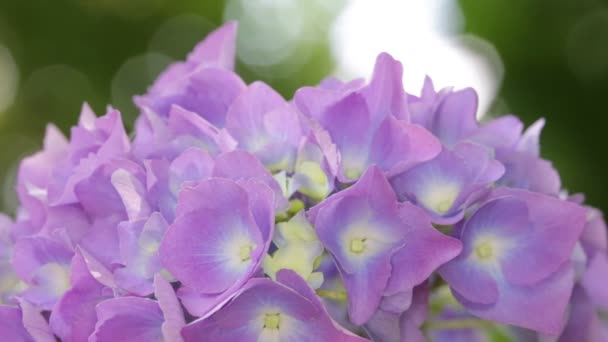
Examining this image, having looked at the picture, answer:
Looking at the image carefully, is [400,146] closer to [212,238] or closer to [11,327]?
[212,238]

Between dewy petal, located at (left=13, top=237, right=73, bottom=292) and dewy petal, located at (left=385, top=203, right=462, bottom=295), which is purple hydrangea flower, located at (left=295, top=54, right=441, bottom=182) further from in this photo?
dewy petal, located at (left=13, top=237, right=73, bottom=292)

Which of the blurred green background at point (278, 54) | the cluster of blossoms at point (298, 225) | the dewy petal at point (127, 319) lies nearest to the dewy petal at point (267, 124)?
the cluster of blossoms at point (298, 225)

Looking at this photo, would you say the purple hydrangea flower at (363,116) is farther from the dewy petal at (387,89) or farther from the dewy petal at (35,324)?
the dewy petal at (35,324)

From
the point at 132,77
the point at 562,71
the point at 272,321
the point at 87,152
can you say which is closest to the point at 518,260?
the point at 272,321

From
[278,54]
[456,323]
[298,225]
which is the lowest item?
[278,54]

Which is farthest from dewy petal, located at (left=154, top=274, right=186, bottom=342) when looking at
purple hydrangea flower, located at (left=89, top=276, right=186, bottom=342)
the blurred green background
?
the blurred green background

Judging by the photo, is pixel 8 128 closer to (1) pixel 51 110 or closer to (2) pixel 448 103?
(1) pixel 51 110

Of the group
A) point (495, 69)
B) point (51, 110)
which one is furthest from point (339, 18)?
point (51, 110)
